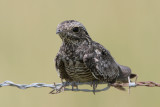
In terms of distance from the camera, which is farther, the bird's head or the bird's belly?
the bird's belly

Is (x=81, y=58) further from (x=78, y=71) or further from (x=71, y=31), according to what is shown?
(x=71, y=31)

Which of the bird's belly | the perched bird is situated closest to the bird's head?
the perched bird

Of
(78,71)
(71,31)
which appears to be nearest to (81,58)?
(78,71)

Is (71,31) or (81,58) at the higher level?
(71,31)

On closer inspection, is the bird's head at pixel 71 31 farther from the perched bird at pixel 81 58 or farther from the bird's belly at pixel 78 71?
the bird's belly at pixel 78 71

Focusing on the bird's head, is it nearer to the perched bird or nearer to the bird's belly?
the perched bird

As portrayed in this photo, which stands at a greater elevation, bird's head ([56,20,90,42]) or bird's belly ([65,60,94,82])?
bird's head ([56,20,90,42])

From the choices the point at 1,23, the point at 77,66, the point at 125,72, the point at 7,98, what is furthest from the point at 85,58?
the point at 1,23

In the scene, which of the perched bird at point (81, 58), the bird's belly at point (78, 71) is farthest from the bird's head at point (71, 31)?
the bird's belly at point (78, 71)
